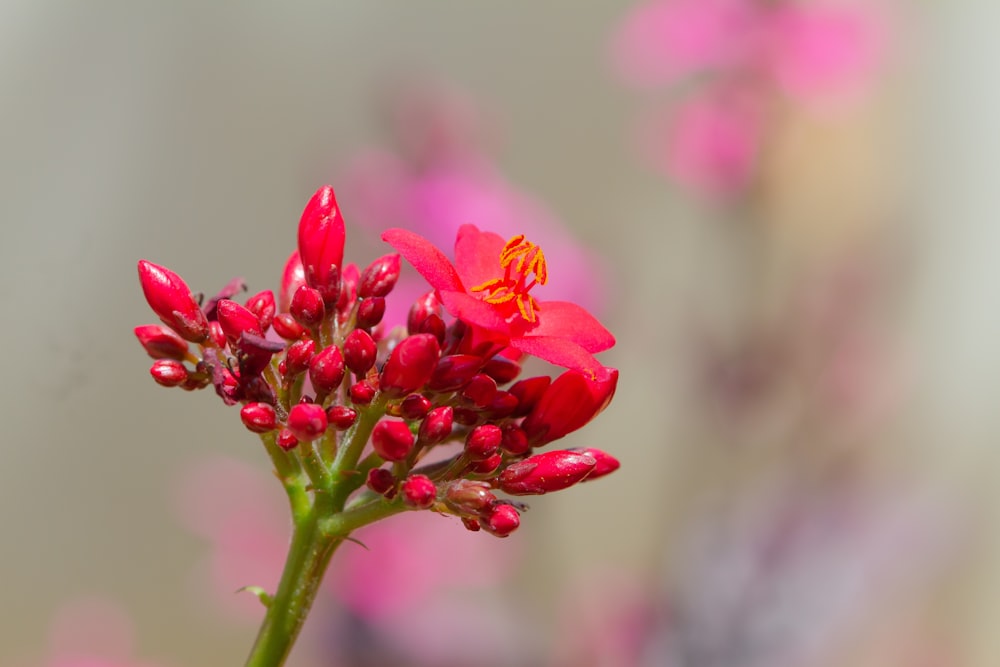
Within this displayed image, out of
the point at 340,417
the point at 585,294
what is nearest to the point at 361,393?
the point at 340,417

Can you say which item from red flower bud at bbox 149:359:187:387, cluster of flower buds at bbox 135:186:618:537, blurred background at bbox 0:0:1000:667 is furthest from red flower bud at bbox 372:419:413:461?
blurred background at bbox 0:0:1000:667

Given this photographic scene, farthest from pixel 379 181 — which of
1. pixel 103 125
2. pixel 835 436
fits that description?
pixel 835 436

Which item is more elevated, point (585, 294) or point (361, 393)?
point (585, 294)

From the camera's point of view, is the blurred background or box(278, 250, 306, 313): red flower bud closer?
box(278, 250, 306, 313): red flower bud

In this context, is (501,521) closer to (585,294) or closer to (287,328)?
(287,328)

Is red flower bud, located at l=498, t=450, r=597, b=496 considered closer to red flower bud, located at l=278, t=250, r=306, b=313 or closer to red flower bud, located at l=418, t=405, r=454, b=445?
red flower bud, located at l=418, t=405, r=454, b=445

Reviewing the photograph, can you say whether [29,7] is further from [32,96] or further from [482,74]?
[482,74]
